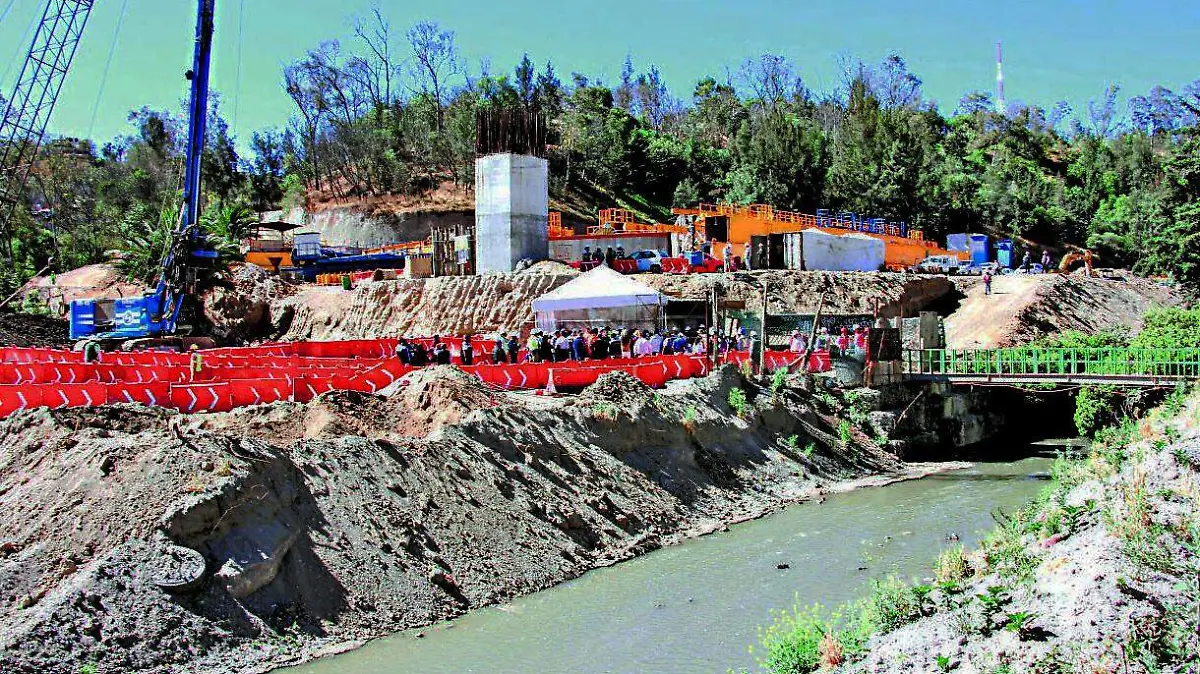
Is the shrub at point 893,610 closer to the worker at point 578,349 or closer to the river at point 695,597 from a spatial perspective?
the river at point 695,597

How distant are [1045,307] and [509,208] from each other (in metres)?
23.5

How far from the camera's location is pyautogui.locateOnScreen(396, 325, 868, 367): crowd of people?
108 feet

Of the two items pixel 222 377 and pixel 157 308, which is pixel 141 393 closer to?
pixel 222 377

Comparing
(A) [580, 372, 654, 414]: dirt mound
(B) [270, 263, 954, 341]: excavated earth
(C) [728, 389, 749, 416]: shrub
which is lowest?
(C) [728, 389, 749, 416]: shrub

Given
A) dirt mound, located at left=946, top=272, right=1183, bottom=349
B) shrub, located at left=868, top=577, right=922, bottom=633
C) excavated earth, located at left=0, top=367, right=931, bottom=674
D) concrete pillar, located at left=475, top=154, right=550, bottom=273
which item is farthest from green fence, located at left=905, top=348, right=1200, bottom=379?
shrub, located at left=868, top=577, right=922, bottom=633

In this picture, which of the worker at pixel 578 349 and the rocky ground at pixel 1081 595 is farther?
the worker at pixel 578 349

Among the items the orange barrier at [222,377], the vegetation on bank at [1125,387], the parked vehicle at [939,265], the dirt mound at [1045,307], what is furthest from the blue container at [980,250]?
the orange barrier at [222,377]

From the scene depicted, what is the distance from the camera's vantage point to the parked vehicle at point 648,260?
160ft

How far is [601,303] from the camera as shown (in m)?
36.7

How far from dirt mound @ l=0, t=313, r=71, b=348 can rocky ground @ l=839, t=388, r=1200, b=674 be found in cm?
4704

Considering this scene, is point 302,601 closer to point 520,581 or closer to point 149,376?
point 520,581

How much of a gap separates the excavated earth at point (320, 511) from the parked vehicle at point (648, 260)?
2095cm

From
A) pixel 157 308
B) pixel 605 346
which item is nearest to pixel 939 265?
pixel 605 346

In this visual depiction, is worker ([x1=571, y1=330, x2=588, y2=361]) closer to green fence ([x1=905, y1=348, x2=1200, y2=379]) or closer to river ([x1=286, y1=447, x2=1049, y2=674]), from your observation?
river ([x1=286, y1=447, x2=1049, y2=674])
